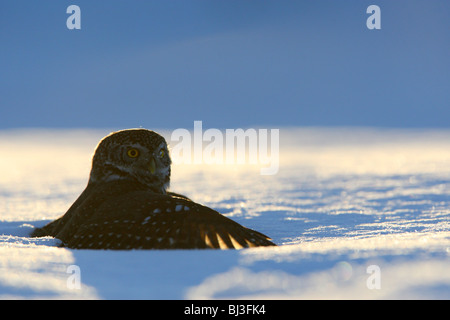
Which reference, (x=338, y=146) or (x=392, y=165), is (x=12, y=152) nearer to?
(x=338, y=146)

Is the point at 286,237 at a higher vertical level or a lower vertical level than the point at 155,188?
lower

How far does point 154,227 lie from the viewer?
423cm

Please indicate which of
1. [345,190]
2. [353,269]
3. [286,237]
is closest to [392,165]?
[345,190]

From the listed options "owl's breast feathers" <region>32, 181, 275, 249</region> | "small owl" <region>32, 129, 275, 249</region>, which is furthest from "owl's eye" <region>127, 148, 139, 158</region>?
"owl's breast feathers" <region>32, 181, 275, 249</region>

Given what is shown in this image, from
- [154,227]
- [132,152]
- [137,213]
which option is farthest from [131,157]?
[154,227]

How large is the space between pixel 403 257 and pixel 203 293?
52.1 inches

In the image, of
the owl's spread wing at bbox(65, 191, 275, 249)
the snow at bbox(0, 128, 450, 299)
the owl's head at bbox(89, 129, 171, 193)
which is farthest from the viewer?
the owl's head at bbox(89, 129, 171, 193)

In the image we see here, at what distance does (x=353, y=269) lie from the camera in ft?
11.4

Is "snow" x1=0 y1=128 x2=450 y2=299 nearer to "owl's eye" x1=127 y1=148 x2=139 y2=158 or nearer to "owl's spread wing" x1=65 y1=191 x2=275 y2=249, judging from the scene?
"owl's spread wing" x1=65 y1=191 x2=275 y2=249

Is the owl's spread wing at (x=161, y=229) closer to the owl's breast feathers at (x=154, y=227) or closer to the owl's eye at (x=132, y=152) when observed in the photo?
the owl's breast feathers at (x=154, y=227)

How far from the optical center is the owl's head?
5332 millimetres

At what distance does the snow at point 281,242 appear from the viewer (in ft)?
10.5

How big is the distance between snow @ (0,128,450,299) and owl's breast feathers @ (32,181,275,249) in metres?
0.17
